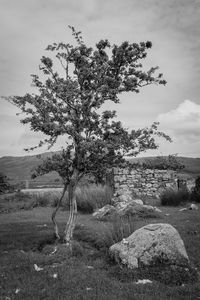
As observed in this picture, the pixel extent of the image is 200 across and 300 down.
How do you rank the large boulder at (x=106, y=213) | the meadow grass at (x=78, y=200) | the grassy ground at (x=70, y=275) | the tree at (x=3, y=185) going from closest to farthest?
the grassy ground at (x=70, y=275) → the tree at (x=3, y=185) → the large boulder at (x=106, y=213) → the meadow grass at (x=78, y=200)

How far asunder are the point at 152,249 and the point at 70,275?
214 cm

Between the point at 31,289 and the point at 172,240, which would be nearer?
the point at 31,289

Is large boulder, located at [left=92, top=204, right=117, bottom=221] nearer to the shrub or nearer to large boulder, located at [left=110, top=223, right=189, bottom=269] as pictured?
the shrub

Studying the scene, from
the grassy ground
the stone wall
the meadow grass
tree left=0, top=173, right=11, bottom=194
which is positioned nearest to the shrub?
the meadow grass

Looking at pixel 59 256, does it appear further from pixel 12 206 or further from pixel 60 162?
pixel 12 206

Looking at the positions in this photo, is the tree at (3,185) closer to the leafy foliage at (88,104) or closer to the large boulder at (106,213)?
the leafy foliage at (88,104)

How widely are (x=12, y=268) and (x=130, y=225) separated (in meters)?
4.16

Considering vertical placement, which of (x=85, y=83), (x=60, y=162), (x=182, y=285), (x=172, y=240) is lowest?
(x=182, y=285)

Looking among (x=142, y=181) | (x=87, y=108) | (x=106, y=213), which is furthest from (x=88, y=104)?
(x=142, y=181)

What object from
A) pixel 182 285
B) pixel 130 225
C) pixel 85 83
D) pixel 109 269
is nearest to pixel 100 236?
pixel 130 225

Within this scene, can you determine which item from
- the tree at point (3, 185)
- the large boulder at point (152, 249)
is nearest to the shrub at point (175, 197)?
the large boulder at point (152, 249)

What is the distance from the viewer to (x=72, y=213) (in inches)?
400

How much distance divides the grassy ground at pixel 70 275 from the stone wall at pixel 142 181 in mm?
13828

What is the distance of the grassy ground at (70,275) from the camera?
6332 mm
